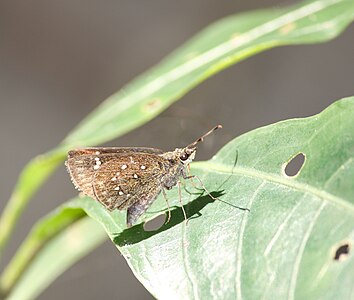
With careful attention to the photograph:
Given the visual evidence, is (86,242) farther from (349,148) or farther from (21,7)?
(21,7)

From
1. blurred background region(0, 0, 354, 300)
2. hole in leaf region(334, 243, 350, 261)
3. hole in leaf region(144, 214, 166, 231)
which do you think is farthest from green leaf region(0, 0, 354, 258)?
blurred background region(0, 0, 354, 300)

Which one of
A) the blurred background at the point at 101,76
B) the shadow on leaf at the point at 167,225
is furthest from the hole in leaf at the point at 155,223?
the blurred background at the point at 101,76

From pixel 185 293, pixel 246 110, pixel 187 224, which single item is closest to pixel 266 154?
pixel 187 224

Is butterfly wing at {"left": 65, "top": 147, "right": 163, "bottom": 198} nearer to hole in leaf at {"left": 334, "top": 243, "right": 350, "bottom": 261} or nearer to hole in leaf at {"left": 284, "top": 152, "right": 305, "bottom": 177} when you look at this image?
hole in leaf at {"left": 284, "top": 152, "right": 305, "bottom": 177}

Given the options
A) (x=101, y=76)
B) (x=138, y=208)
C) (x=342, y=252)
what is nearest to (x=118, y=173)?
(x=138, y=208)

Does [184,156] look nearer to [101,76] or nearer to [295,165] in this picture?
[295,165]

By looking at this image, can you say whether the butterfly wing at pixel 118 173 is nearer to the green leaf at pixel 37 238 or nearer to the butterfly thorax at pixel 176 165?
the butterfly thorax at pixel 176 165
